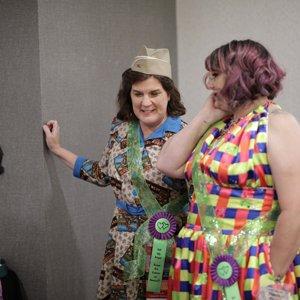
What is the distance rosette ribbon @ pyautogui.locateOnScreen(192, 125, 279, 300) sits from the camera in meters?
1.54

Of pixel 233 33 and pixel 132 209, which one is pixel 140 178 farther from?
pixel 233 33

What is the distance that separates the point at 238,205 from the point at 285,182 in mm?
171

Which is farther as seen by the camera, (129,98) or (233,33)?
(233,33)

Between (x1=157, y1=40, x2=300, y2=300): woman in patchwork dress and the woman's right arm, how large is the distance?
0.14ft

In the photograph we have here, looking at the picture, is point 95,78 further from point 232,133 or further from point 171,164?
point 232,133

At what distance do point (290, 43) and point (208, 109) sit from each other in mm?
1873

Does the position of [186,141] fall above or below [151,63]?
below

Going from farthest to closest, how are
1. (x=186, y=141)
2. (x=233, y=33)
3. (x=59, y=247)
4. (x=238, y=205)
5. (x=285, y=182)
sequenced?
(x=233, y=33), (x=59, y=247), (x=186, y=141), (x=238, y=205), (x=285, y=182)

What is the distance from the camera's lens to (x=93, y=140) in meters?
2.60

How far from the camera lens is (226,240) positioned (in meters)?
1.58

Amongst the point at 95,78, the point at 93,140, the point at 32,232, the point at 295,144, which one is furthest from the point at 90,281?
the point at 295,144

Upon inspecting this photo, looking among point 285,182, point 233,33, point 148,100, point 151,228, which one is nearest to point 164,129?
point 148,100

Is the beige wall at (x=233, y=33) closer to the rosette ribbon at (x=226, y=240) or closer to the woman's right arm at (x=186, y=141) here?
the woman's right arm at (x=186, y=141)

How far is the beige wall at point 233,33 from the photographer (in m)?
3.35
